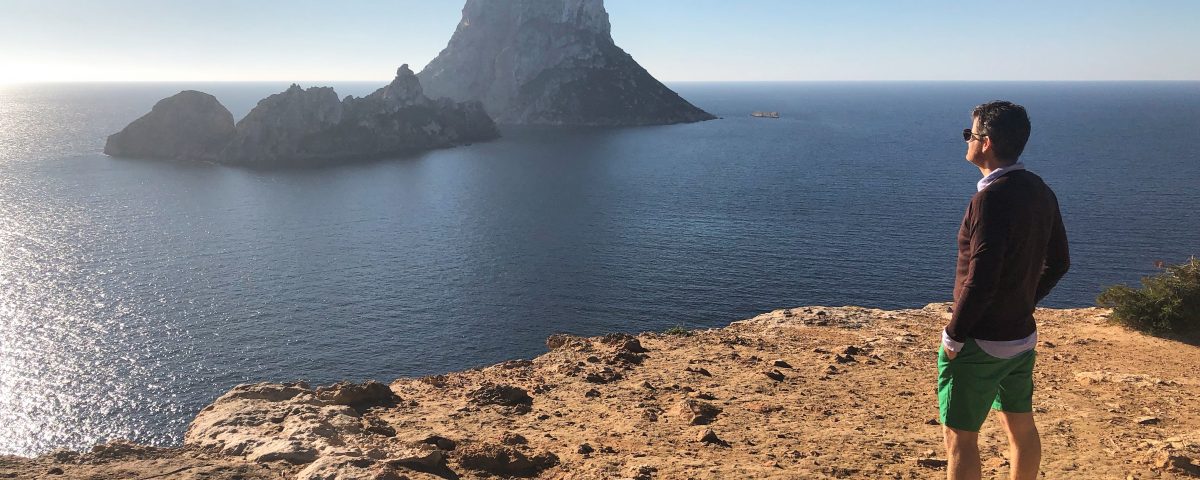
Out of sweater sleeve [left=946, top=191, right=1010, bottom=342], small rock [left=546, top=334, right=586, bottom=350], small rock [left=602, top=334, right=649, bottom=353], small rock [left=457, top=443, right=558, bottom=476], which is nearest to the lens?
sweater sleeve [left=946, top=191, right=1010, bottom=342]

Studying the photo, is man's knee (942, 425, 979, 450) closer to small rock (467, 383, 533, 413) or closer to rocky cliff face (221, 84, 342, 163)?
small rock (467, 383, 533, 413)

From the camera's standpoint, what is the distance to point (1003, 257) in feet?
21.7

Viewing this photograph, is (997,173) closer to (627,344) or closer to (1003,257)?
(1003,257)

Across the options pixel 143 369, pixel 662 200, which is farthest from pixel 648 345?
pixel 662 200

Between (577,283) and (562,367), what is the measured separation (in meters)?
38.3

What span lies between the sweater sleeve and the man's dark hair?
537mm

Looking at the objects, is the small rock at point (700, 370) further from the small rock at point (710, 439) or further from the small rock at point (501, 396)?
the small rock at point (710, 439)

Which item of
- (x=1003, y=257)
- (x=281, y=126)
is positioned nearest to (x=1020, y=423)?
(x=1003, y=257)

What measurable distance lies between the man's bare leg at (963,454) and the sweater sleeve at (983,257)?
3.78ft

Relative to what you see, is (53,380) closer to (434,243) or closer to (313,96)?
(434,243)

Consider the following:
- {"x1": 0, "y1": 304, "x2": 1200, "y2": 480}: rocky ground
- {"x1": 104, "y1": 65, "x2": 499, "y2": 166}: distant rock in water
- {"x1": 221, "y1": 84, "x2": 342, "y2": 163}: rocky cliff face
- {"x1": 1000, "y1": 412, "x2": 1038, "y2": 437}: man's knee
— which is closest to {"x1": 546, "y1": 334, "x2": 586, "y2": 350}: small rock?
{"x1": 0, "y1": 304, "x2": 1200, "y2": 480}: rocky ground

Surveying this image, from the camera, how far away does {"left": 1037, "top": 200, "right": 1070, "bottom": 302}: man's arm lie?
731 cm

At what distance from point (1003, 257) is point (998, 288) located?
14.2 inches

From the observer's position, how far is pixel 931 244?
223 ft
